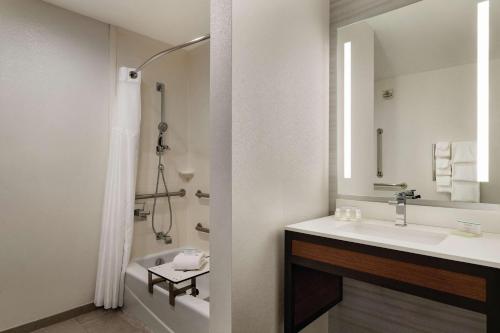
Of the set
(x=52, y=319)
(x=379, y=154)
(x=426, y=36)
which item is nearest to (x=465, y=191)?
(x=379, y=154)

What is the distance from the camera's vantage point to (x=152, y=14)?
7.43 ft

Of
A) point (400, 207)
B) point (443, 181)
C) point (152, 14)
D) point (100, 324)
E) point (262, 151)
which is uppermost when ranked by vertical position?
point (152, 14)

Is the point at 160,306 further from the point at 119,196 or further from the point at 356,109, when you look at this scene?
the point at 356,109

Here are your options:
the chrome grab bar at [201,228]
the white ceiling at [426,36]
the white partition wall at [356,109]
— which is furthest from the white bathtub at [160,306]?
the white ceiling at [426,36]

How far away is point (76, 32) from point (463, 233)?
9.66 feet

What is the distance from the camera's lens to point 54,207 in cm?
215

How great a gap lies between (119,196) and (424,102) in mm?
2279

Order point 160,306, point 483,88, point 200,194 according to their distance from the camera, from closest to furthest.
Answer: point 483,88, point 160,306, point 200,194

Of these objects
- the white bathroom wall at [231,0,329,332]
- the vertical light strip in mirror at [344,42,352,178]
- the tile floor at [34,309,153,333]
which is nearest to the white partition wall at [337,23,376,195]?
the vertical light strip in mirror at [344,42,352,178]

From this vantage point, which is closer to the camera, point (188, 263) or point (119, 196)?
point (188, 263)

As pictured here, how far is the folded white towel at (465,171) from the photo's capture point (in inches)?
53.5

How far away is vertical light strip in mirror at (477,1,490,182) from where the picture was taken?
1.32 m

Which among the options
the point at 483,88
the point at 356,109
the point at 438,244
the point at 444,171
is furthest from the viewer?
the point at 356,109

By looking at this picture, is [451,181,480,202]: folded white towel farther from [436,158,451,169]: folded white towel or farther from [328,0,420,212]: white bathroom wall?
[328,0,420,212]: white bathroom wall
